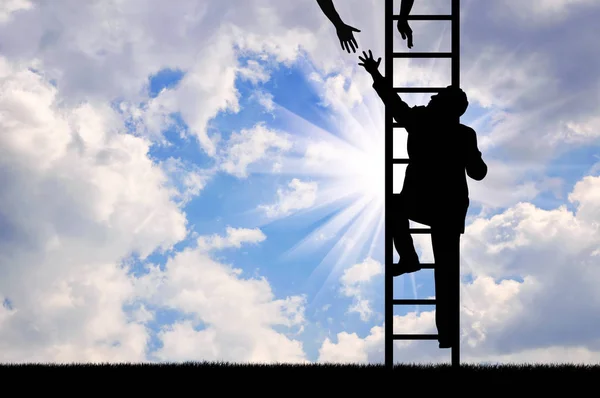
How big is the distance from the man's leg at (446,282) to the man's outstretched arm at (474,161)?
75 centimetres

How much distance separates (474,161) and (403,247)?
1.33 m

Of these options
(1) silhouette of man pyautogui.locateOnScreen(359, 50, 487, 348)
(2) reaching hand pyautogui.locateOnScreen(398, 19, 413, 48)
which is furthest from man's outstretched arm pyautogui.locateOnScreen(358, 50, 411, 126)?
(2) reaching hand pyautogui.locateOnScreen(398, 19, 413, 48)

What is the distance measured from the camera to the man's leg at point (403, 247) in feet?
33.2

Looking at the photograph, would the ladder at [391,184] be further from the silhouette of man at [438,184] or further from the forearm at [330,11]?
the forearm at [330,11]

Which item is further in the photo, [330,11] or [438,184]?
[330,11]

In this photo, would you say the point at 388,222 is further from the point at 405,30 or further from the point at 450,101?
the point at 405,30

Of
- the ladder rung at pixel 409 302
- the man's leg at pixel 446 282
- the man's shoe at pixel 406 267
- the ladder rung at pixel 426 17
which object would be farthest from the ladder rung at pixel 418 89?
the ladder rung at pixel 409 302

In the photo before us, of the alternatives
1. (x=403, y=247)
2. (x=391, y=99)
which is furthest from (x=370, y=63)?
(x=403, y=247)

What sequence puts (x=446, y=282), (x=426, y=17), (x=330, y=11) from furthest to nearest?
(x=330, y=11) → (x=426, y=17) → (x=446, y=282)

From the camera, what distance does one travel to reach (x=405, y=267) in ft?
33.2

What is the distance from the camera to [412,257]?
10117 millimetres

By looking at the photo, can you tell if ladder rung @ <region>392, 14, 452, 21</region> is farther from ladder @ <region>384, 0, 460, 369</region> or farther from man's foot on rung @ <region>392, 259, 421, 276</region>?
man's foot on rung @ <region>392, 259, 421, 276</region>
